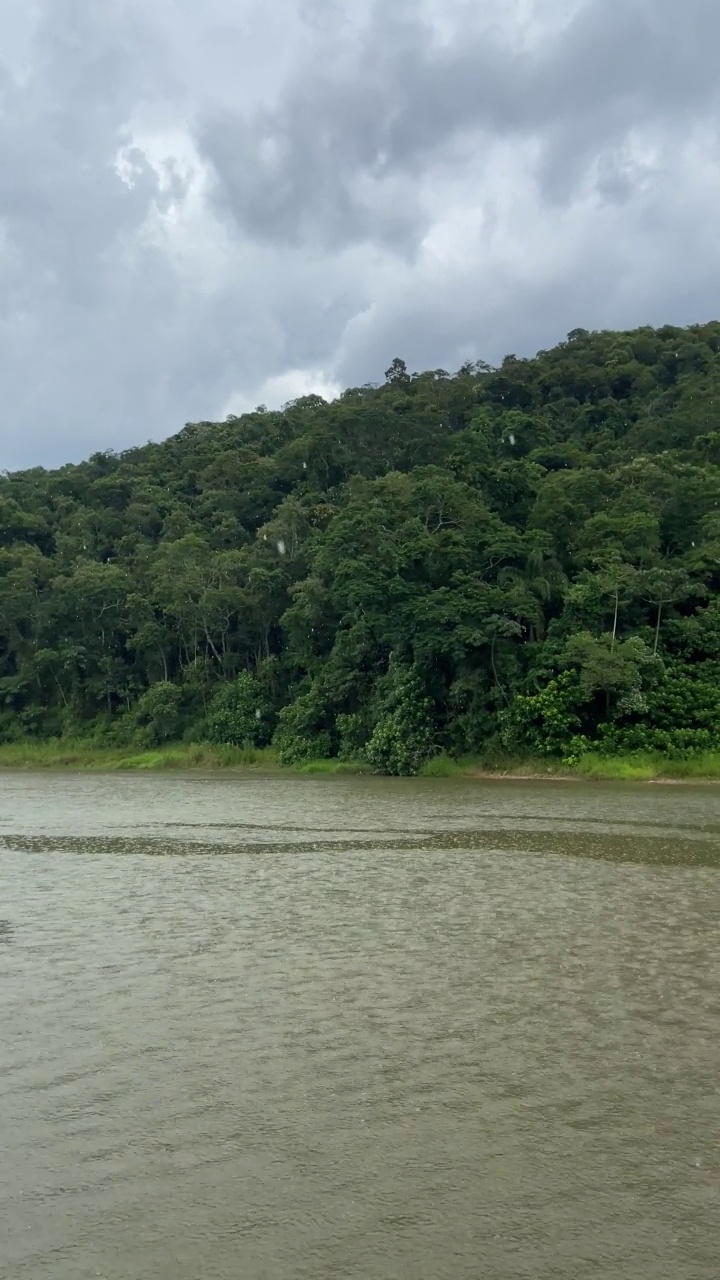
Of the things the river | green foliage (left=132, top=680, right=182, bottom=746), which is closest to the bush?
green foliage (left=132, top=680, right=182, bottom=746)

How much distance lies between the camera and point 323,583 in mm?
45531

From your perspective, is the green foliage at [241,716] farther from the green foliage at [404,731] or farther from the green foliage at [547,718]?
the green foliage at [547,718]

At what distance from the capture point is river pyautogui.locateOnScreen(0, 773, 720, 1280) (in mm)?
5215

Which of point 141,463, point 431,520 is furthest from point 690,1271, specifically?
point 141,463

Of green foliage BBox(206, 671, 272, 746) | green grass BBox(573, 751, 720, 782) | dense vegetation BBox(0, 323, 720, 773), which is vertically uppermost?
dense vegetation BBox(0, 323, 720, 773)

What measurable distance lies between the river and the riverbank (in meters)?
18.0

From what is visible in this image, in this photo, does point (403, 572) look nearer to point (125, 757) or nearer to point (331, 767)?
point (331, 767)

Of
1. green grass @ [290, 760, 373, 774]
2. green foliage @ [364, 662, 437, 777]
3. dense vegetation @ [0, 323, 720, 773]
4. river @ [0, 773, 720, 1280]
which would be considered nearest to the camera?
river @ [0, 773, 720, 1280]

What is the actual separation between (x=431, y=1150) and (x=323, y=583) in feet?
131

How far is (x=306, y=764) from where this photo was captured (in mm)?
43656

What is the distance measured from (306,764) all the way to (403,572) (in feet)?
29.5

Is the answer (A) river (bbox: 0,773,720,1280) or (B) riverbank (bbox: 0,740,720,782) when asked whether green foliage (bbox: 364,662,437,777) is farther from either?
(A) river (bbox: 0,773,720,1280)

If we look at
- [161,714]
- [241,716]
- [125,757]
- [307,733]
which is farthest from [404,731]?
[125,757]

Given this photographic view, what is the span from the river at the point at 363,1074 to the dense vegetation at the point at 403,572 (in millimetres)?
21047
